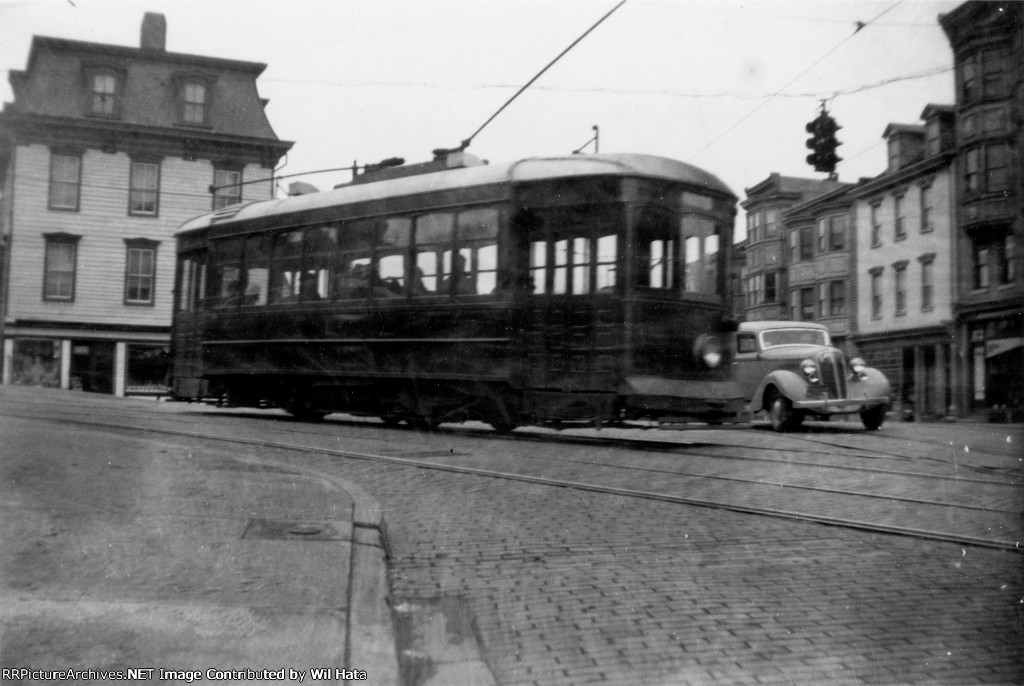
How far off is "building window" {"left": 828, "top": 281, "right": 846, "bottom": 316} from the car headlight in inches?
310

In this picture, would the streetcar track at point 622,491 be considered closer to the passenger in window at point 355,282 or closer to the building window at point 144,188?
the passenger in window at point 355,282

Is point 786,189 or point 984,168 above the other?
point 786,189

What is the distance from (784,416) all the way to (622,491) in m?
8.50

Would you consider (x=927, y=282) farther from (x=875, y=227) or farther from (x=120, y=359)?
(x=120, y=359)

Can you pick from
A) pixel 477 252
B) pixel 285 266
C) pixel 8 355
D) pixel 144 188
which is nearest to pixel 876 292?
pixel 477 252

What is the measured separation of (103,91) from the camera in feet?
46.3

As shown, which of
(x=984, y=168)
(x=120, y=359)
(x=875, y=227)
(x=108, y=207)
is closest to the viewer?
(x=984, y=168)

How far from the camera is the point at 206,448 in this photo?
27.0 feet

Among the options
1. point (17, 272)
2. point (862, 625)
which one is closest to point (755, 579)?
point (862, 625)

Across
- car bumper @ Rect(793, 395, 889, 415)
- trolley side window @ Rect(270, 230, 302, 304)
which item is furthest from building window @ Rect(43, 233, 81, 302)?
car bumper @ Rect(793, 395, 889, 415)

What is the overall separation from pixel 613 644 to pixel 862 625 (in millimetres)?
1032

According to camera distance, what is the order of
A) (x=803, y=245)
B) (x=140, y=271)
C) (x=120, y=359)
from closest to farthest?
(x=803, y=245), (x=140, y=271), (x=120, y=359)

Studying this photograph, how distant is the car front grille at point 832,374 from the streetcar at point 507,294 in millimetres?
4916

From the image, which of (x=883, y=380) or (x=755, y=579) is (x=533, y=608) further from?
(x=883, y=380)
